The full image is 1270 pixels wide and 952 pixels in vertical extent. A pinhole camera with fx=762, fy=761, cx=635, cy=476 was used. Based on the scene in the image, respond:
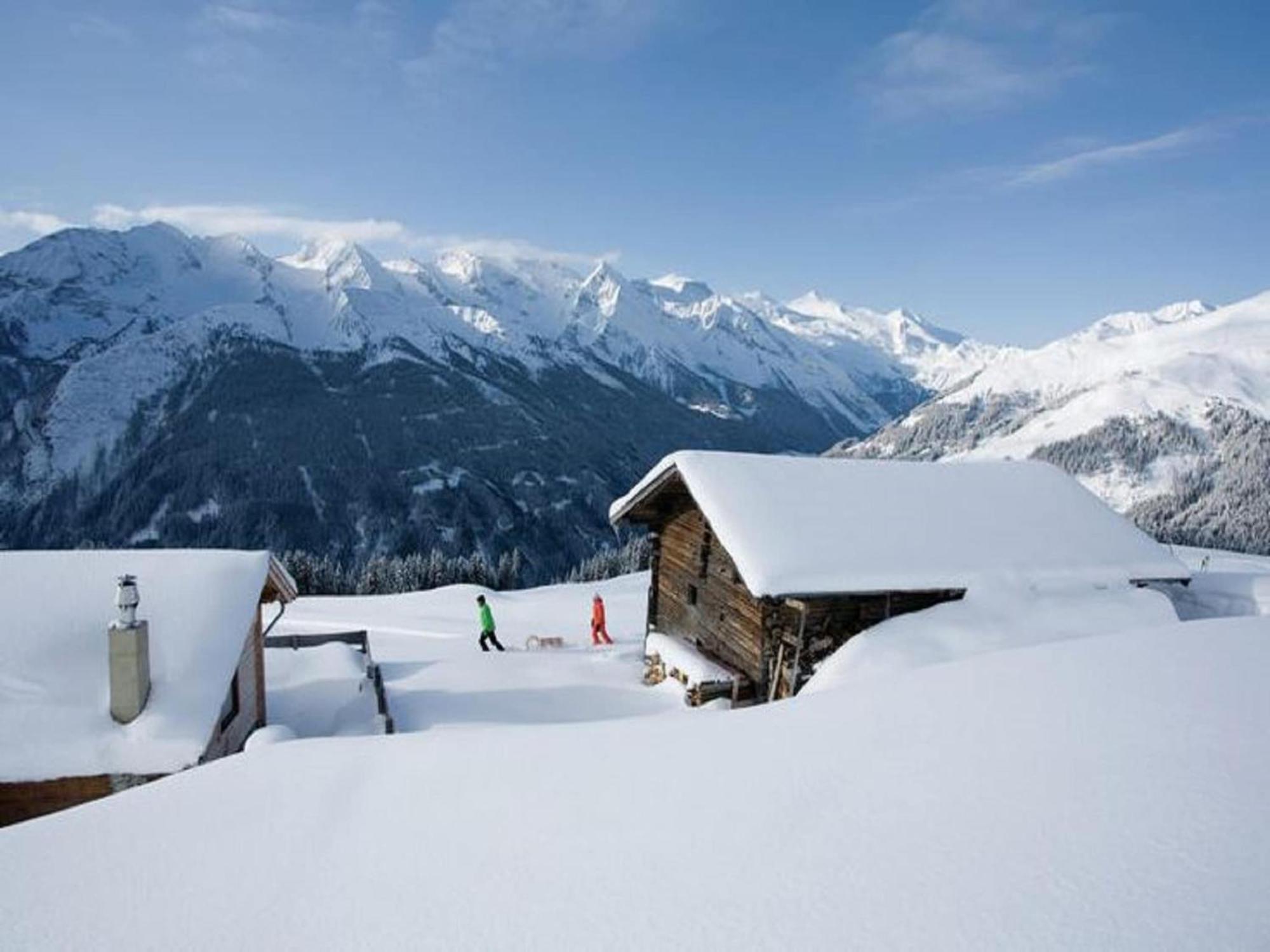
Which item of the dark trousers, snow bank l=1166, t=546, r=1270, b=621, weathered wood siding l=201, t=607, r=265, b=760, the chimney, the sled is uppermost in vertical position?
snow bank l=1166, t=546, r=1270, b=621

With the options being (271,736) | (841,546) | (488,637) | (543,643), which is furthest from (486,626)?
(271,736)

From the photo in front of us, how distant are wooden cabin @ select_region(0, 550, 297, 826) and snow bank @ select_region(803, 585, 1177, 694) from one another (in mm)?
9115

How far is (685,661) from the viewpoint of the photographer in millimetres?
16672

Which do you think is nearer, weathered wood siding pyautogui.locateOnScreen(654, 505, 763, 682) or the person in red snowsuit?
weathered wood siding pyautogui.locateOnScreen(654, 505, 763, 682)

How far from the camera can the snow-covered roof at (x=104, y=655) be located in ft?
31.8

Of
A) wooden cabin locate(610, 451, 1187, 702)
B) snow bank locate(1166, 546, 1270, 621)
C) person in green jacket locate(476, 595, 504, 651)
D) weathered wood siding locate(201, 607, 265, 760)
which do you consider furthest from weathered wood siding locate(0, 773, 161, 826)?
snow bank locate(1166, 546, 1270, 621)

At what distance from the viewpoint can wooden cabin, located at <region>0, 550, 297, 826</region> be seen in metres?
9.57

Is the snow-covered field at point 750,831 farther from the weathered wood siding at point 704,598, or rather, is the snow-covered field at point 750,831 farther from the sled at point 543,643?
the sled at point 543,643

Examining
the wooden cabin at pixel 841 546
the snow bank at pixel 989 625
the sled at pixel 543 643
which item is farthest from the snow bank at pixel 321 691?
the snow bank at pixel 989 625

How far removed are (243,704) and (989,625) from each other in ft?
43.2

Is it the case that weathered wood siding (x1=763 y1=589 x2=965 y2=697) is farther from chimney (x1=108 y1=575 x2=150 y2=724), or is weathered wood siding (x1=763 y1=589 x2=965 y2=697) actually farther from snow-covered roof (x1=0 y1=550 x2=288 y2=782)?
chimney (x1=108 y1=575 x2=150 y2=724)

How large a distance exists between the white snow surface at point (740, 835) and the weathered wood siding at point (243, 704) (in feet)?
19.1

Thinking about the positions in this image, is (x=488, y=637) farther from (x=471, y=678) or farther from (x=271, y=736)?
(x=271, y=736)

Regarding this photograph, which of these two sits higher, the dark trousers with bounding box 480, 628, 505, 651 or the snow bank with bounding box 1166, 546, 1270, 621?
the snow bank with bounding box 1166, 546, 1270, 621
